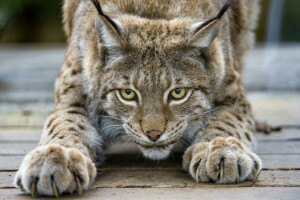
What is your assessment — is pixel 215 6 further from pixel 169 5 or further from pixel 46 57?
pixel 46 57

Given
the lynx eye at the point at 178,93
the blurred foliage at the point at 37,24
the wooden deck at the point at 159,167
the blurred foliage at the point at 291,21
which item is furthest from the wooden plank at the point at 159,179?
the blurred foliage at the point at 37,24

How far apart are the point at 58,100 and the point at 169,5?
0.98 metres

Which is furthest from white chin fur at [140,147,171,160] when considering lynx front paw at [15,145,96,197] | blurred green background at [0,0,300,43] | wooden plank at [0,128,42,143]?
blurred green background at [0,0,300,43]

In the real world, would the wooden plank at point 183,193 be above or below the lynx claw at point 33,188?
below

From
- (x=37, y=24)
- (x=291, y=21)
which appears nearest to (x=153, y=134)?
(x=291, y=21)

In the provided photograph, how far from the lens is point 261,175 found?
300 cm

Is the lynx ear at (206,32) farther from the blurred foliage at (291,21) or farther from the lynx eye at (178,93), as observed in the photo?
the blurred foliage at (291,21)

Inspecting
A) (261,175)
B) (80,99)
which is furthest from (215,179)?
(80,99)

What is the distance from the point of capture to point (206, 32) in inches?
124

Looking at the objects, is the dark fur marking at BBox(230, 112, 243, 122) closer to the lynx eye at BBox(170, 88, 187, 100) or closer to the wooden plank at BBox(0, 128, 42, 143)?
the lynx eye at BBox(170, 88, 187, 100)

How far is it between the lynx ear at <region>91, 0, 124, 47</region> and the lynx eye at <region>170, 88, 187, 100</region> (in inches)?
16.6

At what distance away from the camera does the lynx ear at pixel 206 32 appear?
10.1 feet

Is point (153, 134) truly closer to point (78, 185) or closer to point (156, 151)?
point (156, 151)

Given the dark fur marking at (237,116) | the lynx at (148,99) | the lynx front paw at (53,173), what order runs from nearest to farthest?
the lynx front paw at (53,173) → the lynx at (148,99) → the dark fur marking at (237,116)
